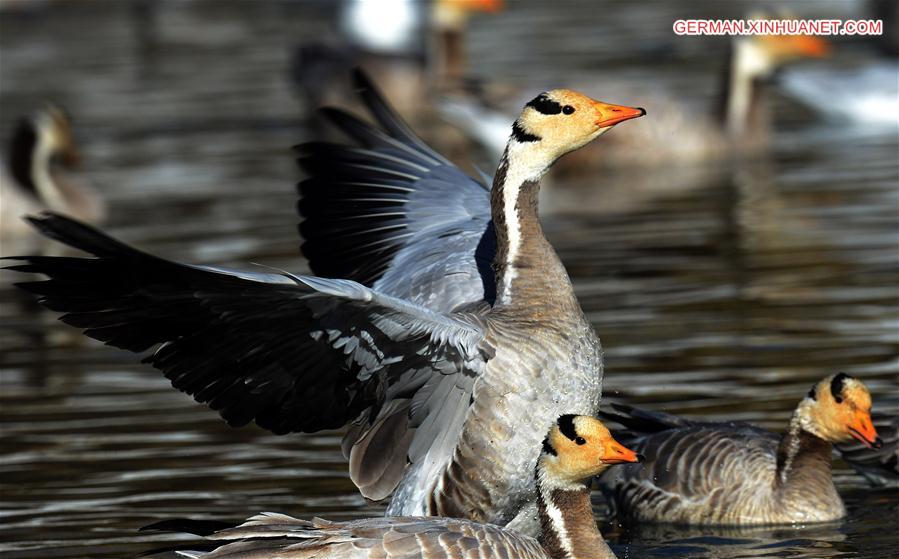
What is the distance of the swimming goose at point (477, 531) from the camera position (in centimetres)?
621

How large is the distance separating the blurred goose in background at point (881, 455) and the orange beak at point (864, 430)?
0.23 metres

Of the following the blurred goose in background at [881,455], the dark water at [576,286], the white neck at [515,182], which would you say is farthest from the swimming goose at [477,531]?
the blurred goose in background at [881,455]

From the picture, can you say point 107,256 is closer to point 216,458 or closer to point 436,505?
point 436,505

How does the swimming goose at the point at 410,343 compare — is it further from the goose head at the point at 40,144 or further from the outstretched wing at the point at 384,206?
the goose head at the point at 40,144

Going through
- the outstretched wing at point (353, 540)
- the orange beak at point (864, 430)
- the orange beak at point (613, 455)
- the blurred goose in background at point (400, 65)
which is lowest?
the orange beak at point (864, 430)

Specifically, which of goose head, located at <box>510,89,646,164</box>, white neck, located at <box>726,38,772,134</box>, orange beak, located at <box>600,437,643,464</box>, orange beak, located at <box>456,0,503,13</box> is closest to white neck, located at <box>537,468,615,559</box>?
orange beak, located at <box>600,437,643,464</box>

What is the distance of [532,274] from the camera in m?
7.48

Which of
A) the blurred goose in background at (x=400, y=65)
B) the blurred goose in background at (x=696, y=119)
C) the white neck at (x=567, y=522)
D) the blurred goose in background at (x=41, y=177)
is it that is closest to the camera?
the white neck at (x=567, y=522)

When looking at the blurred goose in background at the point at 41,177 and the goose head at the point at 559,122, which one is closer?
the goose head at the point at 559,122

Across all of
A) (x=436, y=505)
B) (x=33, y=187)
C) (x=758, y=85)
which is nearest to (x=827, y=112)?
(x=758, y=85)

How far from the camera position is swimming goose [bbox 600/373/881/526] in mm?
8102

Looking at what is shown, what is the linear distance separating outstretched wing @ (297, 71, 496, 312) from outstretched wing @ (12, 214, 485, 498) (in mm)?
1204

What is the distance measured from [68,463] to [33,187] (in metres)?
8.41

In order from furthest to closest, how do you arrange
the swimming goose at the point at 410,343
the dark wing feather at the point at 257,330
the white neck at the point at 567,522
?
1. the white neck at the point at 567,522
2. the swimming goose at the point at 410,343
3. the dark wing feather at the point at 257,330
